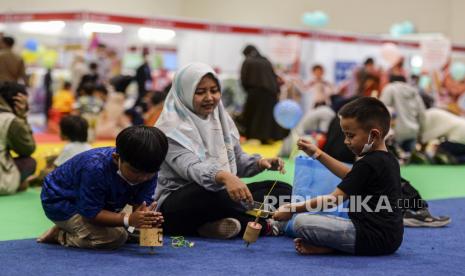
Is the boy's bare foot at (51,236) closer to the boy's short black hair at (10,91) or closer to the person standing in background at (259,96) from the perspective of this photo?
the boy's short black hair at (10,91)

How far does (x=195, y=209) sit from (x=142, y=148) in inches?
29.9

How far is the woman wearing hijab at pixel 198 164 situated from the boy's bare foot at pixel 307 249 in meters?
0.41

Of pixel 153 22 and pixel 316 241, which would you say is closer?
pixel 316 241

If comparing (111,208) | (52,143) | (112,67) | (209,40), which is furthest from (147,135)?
(209,40)

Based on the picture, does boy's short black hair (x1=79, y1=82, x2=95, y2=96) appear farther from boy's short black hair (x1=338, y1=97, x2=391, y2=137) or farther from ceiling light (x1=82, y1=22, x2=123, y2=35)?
boy's short black hair (x1=338, y1=97, x2=391, y2=137)

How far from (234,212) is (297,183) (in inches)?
14.7

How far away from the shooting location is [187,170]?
362cm

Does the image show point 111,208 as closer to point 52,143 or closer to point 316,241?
point 316,241

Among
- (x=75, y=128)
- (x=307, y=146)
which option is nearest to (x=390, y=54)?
(x=75, y=128)

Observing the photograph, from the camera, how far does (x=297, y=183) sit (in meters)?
3.83

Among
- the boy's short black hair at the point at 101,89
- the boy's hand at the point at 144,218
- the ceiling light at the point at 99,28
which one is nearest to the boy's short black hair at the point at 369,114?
the boy's hand at the point at 144,218

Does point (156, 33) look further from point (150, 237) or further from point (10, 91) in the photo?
point (150, 237)

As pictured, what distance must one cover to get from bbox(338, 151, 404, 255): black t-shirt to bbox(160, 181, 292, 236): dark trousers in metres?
0.67

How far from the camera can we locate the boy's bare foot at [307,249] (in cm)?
329
